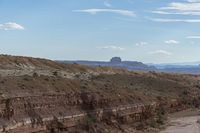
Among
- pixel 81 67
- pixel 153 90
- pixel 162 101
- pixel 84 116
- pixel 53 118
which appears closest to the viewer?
pixel 53 118

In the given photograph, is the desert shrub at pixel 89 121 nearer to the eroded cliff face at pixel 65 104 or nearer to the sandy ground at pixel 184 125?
the eroded cliff face at pixel 65 104

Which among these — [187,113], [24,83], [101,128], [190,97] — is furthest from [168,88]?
[24,83]

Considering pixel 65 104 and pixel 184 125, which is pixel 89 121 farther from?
pixel 184 125

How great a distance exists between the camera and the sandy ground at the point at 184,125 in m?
56.5

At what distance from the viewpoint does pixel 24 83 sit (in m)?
43.9

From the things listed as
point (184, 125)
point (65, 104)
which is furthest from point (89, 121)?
point (184, 125)

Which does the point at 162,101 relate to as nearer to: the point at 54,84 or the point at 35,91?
the point at 54,84

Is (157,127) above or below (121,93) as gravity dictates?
below

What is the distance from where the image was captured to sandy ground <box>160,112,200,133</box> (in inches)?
2224

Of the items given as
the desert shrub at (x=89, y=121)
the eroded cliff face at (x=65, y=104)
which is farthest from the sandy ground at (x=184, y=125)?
the desert shrub at (x=89, y=121)

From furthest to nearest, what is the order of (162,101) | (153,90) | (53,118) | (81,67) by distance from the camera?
(81,67) < (153,90) < (162,101) < (53,118)

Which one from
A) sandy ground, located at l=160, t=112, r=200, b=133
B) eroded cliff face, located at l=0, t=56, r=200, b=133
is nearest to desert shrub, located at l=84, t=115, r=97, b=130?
eroded cliff face, located at l=0, t=56, r=200, b=133

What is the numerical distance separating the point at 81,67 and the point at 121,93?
40455 mm

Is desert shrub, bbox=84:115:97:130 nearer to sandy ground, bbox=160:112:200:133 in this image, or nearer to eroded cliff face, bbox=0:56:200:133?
eroded cliff face, bbox=0:56:200:133
